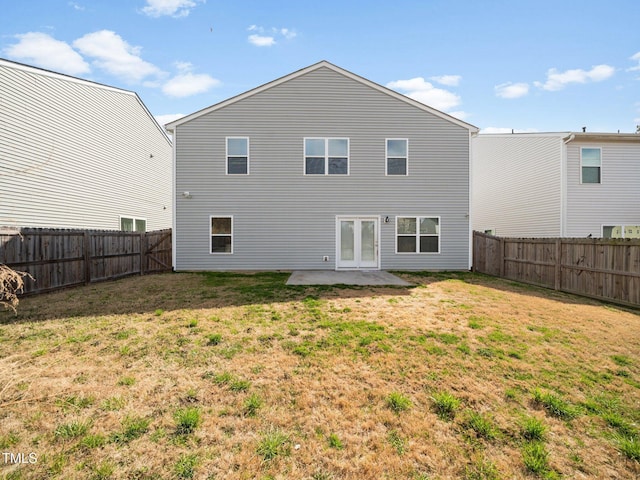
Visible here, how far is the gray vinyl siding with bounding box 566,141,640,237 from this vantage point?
12.8m

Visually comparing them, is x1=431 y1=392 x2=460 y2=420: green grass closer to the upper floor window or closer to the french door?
the french door

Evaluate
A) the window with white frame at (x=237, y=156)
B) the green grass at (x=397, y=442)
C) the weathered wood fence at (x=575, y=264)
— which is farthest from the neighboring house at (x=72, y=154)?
the weathered wood fence at (x=575, y=264)

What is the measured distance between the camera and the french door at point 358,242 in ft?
37.9

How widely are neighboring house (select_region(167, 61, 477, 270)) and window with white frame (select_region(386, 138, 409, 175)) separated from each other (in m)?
0.04

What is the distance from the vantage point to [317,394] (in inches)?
118

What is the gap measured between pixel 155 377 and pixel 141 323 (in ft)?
7.11

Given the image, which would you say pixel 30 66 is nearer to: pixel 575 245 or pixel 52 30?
pixel 52 30

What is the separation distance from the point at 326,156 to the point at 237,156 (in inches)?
140

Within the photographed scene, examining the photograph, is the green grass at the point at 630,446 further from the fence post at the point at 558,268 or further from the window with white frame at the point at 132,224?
the window with white frame at the point at 132,224

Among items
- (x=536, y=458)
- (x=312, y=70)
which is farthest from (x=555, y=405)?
(x=312, y=70)

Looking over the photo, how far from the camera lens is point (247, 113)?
11.3m

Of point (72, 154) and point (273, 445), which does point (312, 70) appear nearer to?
point (72, 154)

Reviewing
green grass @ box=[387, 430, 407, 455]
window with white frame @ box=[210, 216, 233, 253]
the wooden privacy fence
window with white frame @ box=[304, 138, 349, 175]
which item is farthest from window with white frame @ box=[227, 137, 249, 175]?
green grass @ box=[387, 430, 407, 455]

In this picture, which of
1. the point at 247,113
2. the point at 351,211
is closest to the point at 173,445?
the point at 351,211
